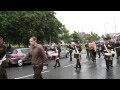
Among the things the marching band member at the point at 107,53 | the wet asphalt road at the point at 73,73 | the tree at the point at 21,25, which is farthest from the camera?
the tree at the point at 21,25

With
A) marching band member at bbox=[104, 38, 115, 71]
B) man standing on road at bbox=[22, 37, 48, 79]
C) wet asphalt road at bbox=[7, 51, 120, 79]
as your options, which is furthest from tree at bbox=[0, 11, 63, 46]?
man standing on road at bbox=[22, 37, 48, 79]

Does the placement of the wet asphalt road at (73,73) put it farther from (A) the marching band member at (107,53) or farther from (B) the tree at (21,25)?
(B) the tree at (21,25)

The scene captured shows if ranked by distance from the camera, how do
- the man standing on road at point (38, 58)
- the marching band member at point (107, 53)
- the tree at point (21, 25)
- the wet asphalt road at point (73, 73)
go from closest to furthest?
the man standing on road at point (38, 58), the wet asphalt road at point (73, 73), the marching band member at point (107, 53), the tree at point (21, 25)

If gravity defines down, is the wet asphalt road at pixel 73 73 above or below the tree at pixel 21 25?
below

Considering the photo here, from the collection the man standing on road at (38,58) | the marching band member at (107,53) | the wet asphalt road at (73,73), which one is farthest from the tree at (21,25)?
the man standing on road at (38,58)

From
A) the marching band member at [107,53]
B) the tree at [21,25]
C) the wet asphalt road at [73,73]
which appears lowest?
the wet asphalt road at [73,73]

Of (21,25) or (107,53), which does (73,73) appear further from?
(21,25)

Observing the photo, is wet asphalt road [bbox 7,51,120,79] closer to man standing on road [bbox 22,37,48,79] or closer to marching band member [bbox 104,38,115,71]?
marching band member [bbox 104,38,115,71]

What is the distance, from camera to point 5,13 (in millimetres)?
28047

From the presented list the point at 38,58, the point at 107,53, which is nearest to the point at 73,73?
the point at 107,53
